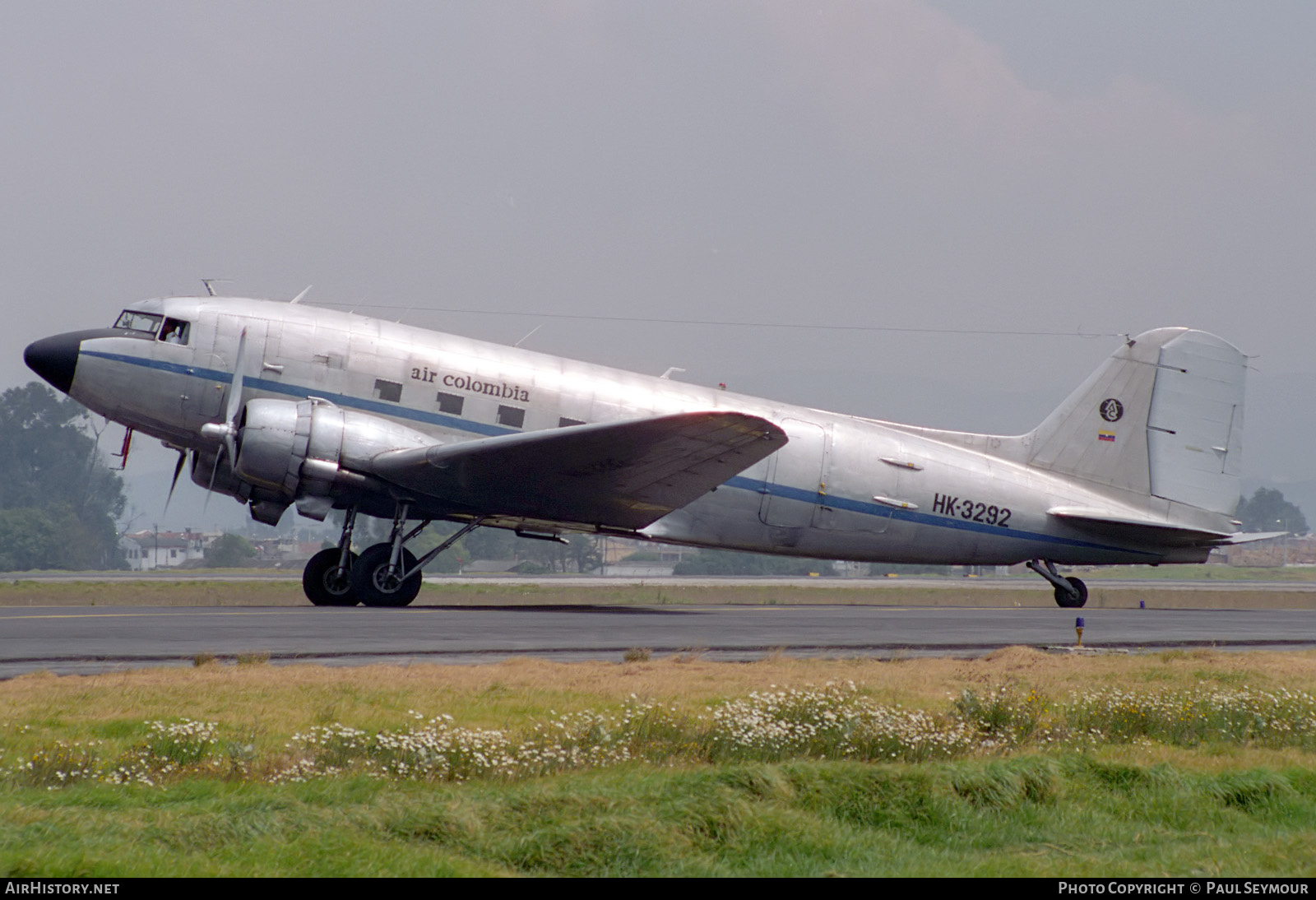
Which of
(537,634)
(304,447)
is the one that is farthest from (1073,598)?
(304,447)

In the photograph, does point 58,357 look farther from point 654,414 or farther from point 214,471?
point 654,414

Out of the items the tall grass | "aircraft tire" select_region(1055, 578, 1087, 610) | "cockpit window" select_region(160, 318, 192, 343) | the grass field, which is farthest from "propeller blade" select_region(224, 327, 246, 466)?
"aircraft tire" select_region(1055, 578, 1087, 610)

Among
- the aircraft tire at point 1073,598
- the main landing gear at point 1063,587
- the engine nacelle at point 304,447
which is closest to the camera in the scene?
the engine nacelle at point 304,447

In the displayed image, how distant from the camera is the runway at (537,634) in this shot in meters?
15.4

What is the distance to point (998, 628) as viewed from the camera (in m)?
21.5

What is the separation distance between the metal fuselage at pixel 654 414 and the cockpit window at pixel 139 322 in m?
0.17

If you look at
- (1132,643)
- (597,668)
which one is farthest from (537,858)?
(1132,643)

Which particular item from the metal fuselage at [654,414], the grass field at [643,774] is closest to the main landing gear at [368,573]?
the metal fuselage at [654,414]

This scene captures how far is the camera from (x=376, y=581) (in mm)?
22953

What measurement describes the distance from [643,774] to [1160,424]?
2359 cm

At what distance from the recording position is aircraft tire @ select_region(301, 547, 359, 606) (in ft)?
75.7

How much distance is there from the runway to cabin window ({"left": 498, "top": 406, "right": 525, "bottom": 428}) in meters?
3.71

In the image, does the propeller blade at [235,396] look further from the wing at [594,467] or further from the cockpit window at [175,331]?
the wing at [594,467]

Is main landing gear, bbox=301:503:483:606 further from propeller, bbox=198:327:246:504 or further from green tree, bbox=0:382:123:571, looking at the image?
green tree, bbox=0:382:123:571
